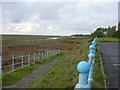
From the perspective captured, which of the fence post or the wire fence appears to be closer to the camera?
the fence post

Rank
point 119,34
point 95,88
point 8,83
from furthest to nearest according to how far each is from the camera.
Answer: point 119,34
point 8,83
point 95,88

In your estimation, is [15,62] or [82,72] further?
[15,62]

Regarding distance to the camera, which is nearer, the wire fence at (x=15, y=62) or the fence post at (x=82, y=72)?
the fence post at (x=82, y=72)

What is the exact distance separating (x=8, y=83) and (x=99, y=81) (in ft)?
11.5

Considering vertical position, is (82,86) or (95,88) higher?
(82,86)

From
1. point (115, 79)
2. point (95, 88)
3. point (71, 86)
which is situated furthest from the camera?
point (115, 79)

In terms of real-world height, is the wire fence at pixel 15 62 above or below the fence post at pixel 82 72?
below

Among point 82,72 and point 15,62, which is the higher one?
point 82,72

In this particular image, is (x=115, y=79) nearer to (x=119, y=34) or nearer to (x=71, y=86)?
(x=71, y=86)

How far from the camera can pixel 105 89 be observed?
5.03 metres

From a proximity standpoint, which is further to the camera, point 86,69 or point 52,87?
point 52,87

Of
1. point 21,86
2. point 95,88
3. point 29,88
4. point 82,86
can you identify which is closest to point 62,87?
point 95,88

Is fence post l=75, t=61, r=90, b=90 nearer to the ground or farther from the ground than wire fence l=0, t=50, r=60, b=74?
farther from the ground

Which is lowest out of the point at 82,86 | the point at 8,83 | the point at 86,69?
the point at 8,83
